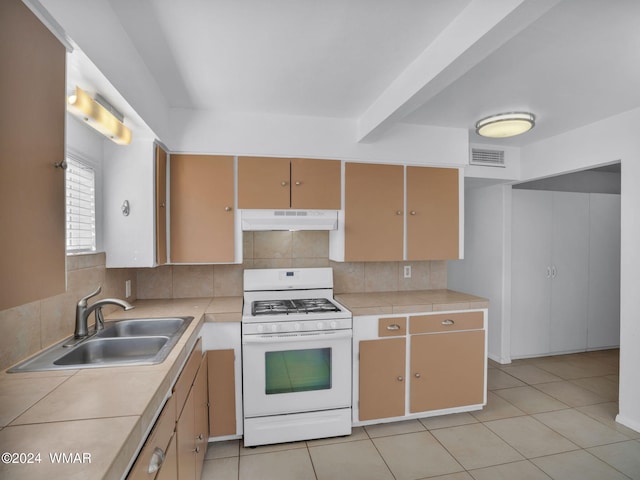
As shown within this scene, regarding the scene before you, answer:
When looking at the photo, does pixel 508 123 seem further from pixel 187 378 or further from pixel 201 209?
pixel 187 378

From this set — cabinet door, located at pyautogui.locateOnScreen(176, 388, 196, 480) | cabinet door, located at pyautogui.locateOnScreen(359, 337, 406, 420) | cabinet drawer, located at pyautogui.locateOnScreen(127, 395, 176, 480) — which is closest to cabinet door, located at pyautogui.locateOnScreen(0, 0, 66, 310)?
cabinet drawer, located at pyautogui.locateOnScreen(127, 395, 176, 480)

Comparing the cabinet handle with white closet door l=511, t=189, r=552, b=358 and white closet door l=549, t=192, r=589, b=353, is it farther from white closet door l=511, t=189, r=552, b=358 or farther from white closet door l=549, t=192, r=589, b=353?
white closet door l=549, t=192, r=589, b=353

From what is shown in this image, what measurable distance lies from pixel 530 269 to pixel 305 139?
10.1 feet

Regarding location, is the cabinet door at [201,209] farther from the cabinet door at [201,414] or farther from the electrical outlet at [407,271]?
the electrical outlet at [407,271]

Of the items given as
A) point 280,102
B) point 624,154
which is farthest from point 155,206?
point 624,154

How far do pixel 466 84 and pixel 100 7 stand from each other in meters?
1.94

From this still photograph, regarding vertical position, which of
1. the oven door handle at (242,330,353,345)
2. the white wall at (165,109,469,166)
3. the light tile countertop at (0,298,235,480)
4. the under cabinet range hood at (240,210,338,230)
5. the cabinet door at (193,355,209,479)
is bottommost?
the cabinet door at (193,355,209,479)

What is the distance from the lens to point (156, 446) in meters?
1.16

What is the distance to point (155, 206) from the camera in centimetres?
238

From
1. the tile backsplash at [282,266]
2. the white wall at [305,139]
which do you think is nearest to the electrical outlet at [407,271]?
the tile backsplash at [282,266]

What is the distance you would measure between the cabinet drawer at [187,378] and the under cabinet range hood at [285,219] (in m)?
0.95

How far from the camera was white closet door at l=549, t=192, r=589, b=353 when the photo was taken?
4164 mm

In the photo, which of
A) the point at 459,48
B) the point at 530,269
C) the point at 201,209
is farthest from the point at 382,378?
the point at 530,269

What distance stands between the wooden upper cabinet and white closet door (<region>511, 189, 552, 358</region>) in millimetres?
2439
